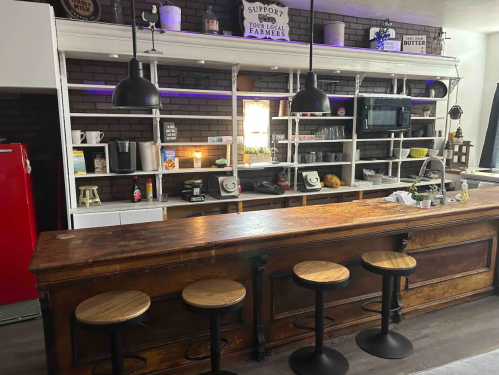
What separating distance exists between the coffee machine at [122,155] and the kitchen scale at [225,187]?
3.34 ft

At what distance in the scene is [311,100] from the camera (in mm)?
3014

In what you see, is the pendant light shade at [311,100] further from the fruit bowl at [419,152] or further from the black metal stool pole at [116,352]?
the fruit bowl at [419,152]

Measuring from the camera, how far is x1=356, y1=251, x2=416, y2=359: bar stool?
252cm

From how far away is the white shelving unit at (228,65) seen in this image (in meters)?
3.68

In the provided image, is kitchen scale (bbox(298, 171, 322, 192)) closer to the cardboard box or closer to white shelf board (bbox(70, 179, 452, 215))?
white shelf board (bbox(70, 179, 452, 215))

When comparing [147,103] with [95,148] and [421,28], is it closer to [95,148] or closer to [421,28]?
[95,148]

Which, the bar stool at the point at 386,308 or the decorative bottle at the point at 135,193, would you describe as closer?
the bar stool at the point at 386,308

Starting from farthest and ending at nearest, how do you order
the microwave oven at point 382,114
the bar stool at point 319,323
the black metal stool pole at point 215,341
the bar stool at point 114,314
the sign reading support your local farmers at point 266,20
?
1. the microwave oven at point 382,114
2. the sign reading support your local farmers at point 266,20
3. the bar stool at point 319,323
4. the black metal stool pole at point 215,341
5. the bar stool at point 114,314

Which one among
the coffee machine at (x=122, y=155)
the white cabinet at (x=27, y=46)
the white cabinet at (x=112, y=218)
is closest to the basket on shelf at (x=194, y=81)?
the coffee machine at (x=122, y=155)

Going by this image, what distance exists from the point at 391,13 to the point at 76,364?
5.62m

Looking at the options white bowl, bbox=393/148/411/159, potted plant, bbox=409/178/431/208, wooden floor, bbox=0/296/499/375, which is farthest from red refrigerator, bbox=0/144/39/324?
white bowl, bbox=393/148/411/159

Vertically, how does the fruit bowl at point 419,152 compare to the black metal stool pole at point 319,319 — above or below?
above

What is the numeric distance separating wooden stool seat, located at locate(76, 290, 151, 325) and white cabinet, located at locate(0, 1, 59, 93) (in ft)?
7.27

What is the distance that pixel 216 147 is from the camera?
188 inches
